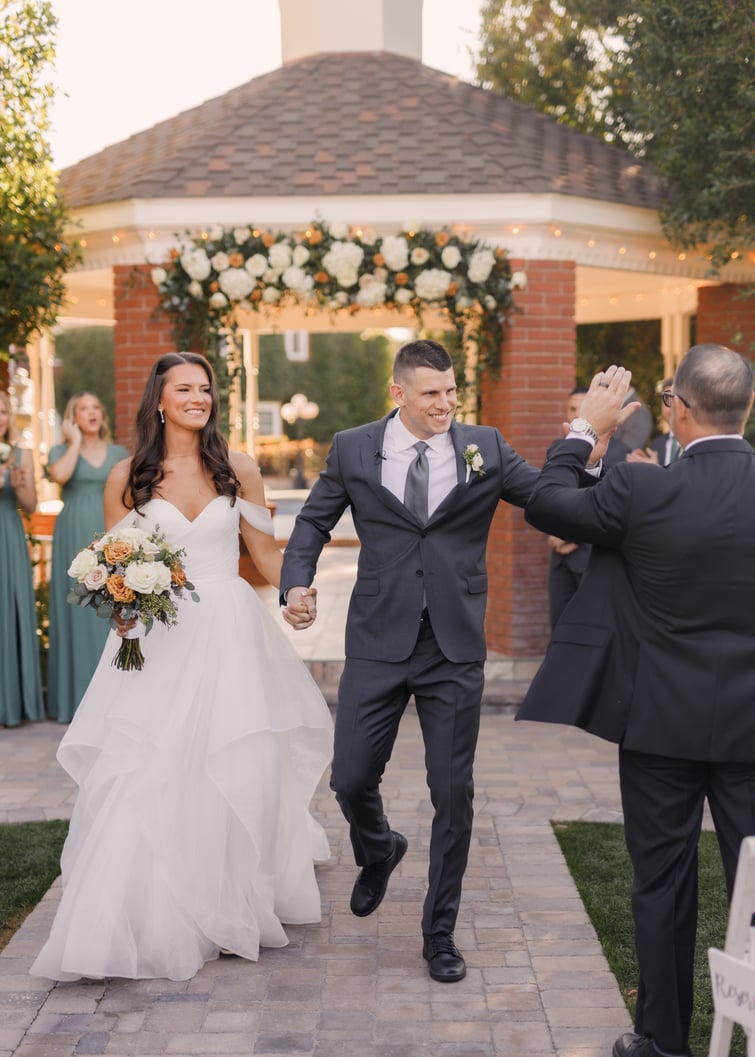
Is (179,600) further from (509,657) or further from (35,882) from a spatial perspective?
(509,657)

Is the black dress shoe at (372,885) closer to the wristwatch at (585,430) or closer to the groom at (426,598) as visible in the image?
the groom at (426,598)

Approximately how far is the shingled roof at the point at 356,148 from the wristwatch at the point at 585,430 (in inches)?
211

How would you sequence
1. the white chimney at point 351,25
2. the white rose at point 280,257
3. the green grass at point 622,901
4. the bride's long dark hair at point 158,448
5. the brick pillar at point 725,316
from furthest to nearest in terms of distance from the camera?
the white chimney at point 351,25 → the brick pillar at point 725,316 → the white rose at point 280,257 → the bride's long dark hair at point 158,448 → the green grass at point 622,901

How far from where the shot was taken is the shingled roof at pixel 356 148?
8586mm

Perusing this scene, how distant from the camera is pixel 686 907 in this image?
11.2 ft

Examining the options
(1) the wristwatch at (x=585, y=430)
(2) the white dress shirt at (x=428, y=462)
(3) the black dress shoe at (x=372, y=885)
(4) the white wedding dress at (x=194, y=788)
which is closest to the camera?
(1) the wristwatch at (x=585, y=430)

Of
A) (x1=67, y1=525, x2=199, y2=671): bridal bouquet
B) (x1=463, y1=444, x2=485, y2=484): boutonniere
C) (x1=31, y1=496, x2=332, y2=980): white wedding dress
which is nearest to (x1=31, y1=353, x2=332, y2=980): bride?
(x1=31, y1=496, x2=332, y2=980): white wedding dress

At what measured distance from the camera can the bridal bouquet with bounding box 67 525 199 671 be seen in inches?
165

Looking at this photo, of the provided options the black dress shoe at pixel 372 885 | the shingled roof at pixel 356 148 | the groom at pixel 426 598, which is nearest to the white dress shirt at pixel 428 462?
the groom at pixel 426 598

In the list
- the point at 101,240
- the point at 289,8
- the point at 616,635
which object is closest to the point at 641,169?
the point at 289,8

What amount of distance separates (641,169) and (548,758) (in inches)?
197

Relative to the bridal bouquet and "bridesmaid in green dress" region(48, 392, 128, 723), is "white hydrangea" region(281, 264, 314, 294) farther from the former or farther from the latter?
the bridal bouquet

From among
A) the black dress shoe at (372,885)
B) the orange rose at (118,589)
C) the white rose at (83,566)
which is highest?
the white rose at (83,566)

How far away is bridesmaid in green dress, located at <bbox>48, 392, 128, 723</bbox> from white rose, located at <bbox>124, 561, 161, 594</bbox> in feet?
13.1
